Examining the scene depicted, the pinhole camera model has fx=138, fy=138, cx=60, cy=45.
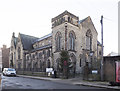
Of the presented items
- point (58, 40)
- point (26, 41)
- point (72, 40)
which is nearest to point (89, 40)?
point (72, 40)

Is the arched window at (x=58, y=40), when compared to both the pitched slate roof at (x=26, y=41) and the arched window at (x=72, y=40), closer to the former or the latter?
the arched window at (x=72, y=40)

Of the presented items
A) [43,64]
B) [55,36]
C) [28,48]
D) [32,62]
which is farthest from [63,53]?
[28,48]

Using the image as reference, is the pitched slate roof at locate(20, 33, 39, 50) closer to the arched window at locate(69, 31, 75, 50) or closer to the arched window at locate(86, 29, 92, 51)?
the arched window at locate(69, 31, 75, 50)

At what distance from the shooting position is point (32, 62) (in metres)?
51.7

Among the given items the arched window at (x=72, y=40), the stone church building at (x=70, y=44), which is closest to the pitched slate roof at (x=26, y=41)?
the stone church building at (x=70, y=44)

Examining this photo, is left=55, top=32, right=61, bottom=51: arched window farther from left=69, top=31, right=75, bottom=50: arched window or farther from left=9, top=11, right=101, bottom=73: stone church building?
left=69, top=31, right=75, bottom=50: arched window

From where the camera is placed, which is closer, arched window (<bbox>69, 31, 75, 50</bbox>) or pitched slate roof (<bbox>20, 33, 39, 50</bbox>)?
A: arched window (<bbox>69, 31, 75, 50</bbox>)

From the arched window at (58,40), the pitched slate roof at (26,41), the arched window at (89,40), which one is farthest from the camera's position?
→ the pitched slate roof at (26,41)

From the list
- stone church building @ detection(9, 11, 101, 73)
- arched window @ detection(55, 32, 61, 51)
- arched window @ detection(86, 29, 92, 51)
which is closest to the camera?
stone church building @ detection(9, 11, 101, 73)

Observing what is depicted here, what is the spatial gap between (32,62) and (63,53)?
89.5 ft

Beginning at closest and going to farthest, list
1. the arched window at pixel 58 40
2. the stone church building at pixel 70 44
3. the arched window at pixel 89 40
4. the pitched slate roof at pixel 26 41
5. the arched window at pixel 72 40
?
the stone church building at pixel 70 44
the arched window at pixel 72 40
the arched window at pixel 58 40
the arched window at pixel 89 40
the pitched slate roof at pixel 26 41

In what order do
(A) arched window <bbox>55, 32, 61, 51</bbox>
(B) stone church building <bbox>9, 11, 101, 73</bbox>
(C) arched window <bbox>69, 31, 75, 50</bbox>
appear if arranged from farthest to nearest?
(A) arched window <bbox>55, 32, 61, 51</bbox> → (C) arched window <bbox>69, 31, 75, 50</bbox> → (B) stone church building <bbox>9, 11, 101, 73</bbox>

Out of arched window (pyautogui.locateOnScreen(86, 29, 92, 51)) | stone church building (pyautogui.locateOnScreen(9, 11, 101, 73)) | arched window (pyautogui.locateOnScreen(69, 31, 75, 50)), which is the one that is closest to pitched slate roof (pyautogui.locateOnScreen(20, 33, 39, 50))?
stone church building (pyautogui.locateOnScreen(9, 11, 101, 73))

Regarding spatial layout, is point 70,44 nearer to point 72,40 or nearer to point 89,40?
point 72,40
